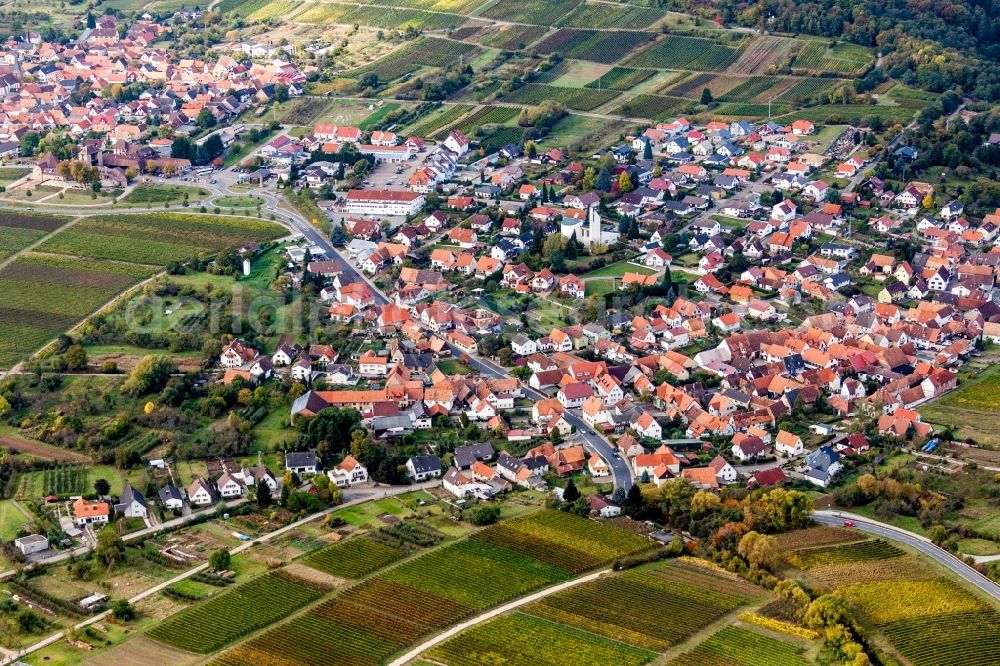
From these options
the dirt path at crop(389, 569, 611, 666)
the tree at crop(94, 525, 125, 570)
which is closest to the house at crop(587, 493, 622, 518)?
the dirt path at crop(389, 569, 611, 666)

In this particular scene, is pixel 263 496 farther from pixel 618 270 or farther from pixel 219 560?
pixel 618 270

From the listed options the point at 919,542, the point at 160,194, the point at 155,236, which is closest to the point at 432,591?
the point at 919,542

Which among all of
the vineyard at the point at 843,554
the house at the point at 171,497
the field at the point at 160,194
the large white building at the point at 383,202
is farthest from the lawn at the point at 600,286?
the field at the point at 160,194

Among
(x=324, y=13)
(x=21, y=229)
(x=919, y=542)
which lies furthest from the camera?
(x=324, y=13)

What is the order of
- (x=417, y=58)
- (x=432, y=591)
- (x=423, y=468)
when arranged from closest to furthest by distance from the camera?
(x=432, y=591) < (x=423, y=468) < (x=417, y=58)

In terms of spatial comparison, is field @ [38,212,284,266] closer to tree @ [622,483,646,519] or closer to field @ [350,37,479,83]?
field @ [350,37,479,83]

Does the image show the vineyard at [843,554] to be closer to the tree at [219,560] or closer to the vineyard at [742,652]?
the vineyard at [742,652]

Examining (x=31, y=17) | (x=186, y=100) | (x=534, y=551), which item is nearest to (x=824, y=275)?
(x=534, y=551)
